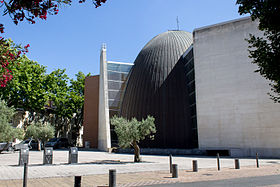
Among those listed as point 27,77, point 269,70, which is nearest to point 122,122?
point 269,70

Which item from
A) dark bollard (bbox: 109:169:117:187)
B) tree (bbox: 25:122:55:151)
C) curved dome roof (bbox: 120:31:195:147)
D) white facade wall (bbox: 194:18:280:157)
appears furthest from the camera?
tree (bbox: 25:122:55:151)

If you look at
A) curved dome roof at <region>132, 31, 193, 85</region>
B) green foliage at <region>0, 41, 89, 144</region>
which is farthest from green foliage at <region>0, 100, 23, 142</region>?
curved dome roof at <region>132, 31, 193, 85</region>

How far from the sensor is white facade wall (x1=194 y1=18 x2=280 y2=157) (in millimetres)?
21594

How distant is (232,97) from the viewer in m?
23.2

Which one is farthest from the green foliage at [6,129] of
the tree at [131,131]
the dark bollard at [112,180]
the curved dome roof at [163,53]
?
the dark bollard at [112,180]

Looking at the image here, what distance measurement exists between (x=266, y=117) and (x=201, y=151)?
6.95 m

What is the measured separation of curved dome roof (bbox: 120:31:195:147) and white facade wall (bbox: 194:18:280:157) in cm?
356

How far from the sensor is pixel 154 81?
2942 centimetres

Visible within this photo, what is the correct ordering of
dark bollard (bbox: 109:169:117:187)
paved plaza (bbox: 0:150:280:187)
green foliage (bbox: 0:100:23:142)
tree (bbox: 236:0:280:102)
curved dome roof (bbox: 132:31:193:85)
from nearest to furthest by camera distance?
tree (bbox: 236:0:280:102) < dark bollard (bbox: 109:169:117:187) < paved plaza (bbox: 0:150:280:187) < green foliage (bbox: 0:100:23:142) < curved dome roof (bbox: 132:31:193:85)

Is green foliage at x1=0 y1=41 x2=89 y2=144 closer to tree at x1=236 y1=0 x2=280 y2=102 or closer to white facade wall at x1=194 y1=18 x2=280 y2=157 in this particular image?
white facade wall at x1=194 y1=18 x2=280 y2=157

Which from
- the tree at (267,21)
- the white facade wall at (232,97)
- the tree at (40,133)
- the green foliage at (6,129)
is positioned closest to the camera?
the tree at (267,21)

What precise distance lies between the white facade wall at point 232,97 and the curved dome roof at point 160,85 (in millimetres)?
3555

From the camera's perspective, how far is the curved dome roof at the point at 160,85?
90.4ft

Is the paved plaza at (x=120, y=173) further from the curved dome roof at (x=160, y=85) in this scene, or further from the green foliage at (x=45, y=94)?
the green foliage at (x=45, y=94)
